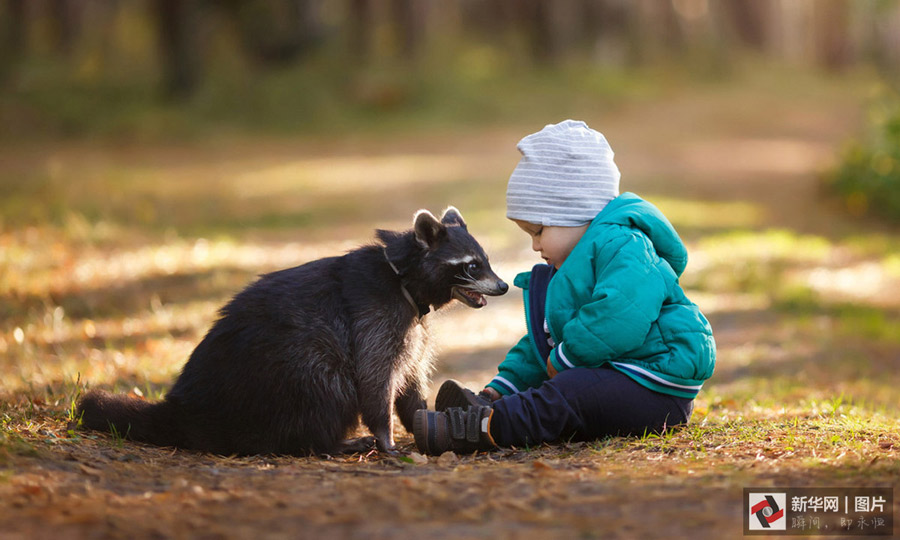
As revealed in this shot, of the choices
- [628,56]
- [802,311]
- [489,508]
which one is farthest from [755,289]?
[628,56]

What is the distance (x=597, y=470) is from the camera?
13.2 ft

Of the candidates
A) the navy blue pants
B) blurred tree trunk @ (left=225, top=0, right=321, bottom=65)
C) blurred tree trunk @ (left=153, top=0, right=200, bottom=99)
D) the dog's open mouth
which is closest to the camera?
the navy blue pants

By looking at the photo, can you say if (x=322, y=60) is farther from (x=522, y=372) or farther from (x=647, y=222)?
(x=647, y=222)

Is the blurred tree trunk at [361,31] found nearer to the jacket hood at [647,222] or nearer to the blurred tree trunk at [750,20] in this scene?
the blurred tree trunk at [750,20]

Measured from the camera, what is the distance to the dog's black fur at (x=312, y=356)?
468cm

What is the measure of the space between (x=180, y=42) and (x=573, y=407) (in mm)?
25579

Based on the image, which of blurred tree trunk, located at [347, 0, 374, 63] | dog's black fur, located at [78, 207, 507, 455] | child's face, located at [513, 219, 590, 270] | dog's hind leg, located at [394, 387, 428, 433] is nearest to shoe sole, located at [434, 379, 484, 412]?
dog's black fur, located at [78, 207, 507, 455]

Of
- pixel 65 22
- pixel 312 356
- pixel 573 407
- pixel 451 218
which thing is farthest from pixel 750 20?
pixel 312 356

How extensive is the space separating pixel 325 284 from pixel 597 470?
70.2 inches

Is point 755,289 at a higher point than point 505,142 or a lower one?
lower

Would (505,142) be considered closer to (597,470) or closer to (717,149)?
(717,149)

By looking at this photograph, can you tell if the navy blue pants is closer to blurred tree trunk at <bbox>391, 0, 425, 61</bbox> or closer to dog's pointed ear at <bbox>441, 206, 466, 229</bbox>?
dog's pointed ear at <bbox>441, 206, 466, 229</bbox>

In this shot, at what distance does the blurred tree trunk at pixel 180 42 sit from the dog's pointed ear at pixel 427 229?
24139mm

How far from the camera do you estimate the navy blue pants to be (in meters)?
4.62
